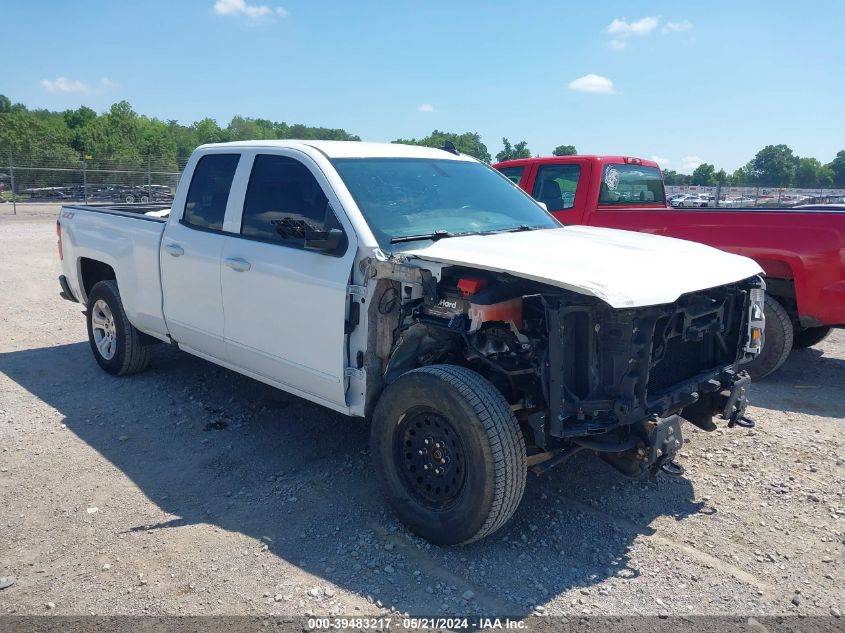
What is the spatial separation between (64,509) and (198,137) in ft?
240

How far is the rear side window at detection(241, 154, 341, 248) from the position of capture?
167 inches

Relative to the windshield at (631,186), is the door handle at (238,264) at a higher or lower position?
lower

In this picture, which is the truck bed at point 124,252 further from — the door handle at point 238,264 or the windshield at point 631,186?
the windshield at point 631,186

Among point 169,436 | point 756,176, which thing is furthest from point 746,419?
point 756,176

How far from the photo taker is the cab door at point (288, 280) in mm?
4023

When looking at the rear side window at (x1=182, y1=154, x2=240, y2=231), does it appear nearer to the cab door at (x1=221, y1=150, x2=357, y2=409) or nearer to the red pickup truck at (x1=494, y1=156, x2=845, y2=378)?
the cab door at (x1=221, y1=150, x2=357, y2=409)

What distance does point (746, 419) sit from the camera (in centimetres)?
429

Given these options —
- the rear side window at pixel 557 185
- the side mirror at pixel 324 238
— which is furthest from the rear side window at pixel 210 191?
the rear side window at pixel 557 185

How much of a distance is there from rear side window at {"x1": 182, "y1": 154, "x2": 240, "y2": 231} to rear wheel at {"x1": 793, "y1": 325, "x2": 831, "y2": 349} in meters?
5.63

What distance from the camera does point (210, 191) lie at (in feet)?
16.9

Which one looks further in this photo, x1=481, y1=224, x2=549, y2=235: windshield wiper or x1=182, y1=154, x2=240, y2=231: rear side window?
x1=182, y1=154, x2=240, y2=231: rear side window

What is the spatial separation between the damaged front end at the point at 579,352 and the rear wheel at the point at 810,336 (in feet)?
11.4

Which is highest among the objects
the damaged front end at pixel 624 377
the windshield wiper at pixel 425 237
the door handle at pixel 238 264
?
the windshield wiper at pixel 425 237

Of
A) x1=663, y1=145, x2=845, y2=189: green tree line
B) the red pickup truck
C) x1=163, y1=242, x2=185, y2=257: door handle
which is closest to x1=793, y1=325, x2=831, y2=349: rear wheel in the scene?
the red pickup truck
